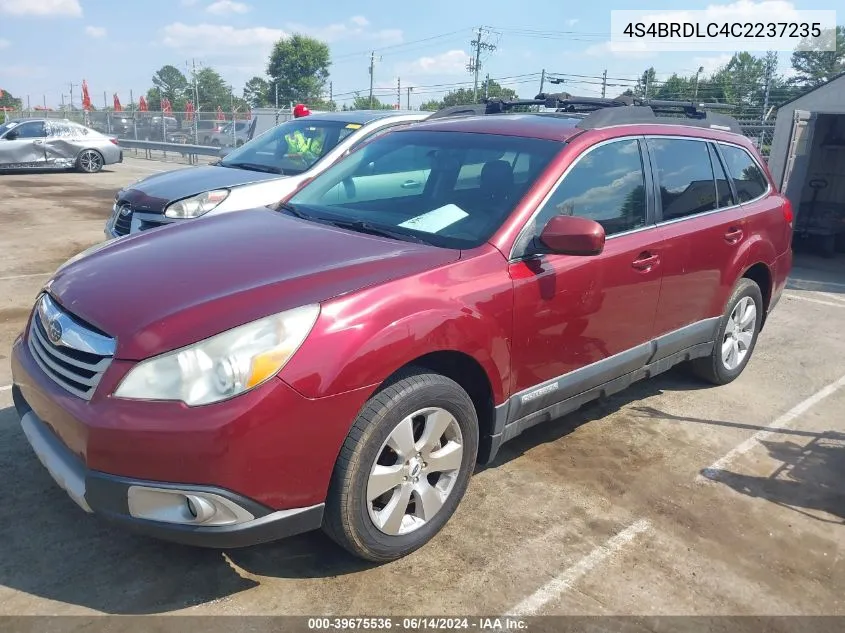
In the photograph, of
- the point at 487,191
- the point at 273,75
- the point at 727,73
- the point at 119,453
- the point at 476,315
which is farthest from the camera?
the point at 273,75

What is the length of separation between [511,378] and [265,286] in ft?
4.04

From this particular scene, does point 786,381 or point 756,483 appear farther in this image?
point 786,381

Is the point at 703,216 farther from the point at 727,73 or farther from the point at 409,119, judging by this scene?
the point at 727,73

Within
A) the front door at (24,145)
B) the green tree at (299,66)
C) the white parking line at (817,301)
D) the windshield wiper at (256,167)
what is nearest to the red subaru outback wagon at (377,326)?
the windshield wiper at (256,167)

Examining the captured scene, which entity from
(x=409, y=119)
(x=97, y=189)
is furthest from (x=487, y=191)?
(x=97, y=189)

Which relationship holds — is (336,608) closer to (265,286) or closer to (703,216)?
(265,286)

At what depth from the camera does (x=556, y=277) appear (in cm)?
339

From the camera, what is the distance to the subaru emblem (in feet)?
9.15

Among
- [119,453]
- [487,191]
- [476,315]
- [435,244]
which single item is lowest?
[119,453]

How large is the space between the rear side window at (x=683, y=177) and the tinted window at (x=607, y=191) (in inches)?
8.8

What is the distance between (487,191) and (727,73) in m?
42.0

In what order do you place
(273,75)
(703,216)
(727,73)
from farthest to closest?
(273,75) → (727,73) → (703,216)

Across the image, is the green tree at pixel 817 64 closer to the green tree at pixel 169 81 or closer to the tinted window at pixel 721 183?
the tinted window at pixel 721 183

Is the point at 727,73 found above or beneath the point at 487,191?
above
